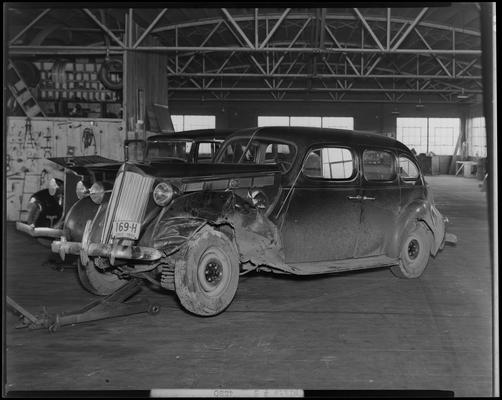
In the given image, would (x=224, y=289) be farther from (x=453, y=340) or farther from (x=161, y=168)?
(x=453, y=340)

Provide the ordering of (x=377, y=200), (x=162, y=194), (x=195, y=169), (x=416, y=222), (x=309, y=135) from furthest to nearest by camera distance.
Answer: (x=416, y=222), (x=377, y=200), (x=309, y=135), (x=195, y=169), (x=162, y=194)

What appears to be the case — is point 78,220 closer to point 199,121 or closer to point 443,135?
point 199,121

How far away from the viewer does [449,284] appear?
757cm

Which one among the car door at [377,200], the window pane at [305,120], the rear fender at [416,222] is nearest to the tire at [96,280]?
the car door at [377,200]

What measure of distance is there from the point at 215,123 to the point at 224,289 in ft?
87.5

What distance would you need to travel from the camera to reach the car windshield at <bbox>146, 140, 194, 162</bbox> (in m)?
10.8

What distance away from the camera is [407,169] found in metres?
7.85

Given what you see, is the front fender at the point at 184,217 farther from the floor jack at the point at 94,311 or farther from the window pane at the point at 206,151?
the window pane at the point at 206,151

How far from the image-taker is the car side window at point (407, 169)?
7753 mm

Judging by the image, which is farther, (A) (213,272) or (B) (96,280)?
(B) (96,280)

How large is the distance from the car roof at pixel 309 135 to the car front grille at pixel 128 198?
1.92 m

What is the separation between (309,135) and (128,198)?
229 centimetres

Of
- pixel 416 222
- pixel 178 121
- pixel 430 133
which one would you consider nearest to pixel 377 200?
pixel 416 222

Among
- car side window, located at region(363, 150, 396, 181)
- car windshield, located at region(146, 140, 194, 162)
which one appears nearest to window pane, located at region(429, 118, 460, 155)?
car windshield, located at region(146, 140, 194, 162)
